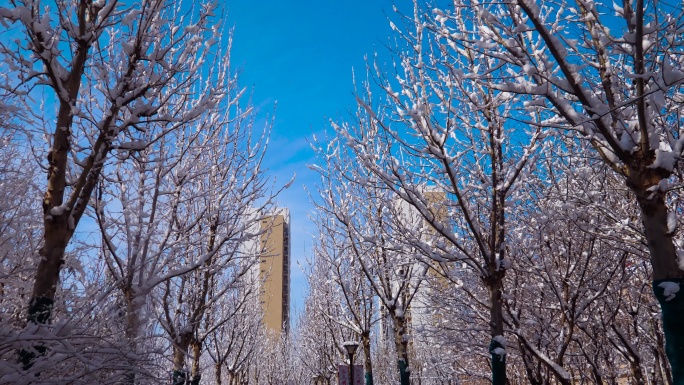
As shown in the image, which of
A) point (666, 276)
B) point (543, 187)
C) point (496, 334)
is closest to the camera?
point (666, 276)

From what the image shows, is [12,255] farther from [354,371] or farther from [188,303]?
[354,371]

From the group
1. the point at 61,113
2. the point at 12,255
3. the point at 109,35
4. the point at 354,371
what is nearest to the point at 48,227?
the point at 61,113

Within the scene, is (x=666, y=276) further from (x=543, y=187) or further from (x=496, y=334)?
(x=543, y=187)

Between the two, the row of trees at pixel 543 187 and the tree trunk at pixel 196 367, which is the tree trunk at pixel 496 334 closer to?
the row of trees at pixel 543 187

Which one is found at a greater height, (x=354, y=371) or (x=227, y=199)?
(x=227, y=199)

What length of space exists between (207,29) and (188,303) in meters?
5.82

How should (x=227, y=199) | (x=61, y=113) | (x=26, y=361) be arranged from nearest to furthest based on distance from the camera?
(x=26, y=361) < (x=61, y=113) < (x=227, y=199)

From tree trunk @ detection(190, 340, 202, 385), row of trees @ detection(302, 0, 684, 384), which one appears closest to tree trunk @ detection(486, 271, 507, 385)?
row of trees @ detection(302, 0, 684, 384)

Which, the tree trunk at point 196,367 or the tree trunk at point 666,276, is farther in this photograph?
the tree trunk at point 196,367

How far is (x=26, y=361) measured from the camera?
11.4ft

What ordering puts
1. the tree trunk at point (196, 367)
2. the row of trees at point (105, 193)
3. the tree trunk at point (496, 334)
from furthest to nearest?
the tree trunk at point (196, 367) < the tree trunk at point (496, 334) < the row of trees at point (105, 193)

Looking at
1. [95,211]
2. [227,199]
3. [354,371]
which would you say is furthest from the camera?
[354,371]

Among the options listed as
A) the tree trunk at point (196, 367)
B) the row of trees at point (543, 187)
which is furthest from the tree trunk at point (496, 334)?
the tree trunk at point (196, 367)

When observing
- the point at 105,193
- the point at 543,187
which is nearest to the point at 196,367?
the point at 105,193
